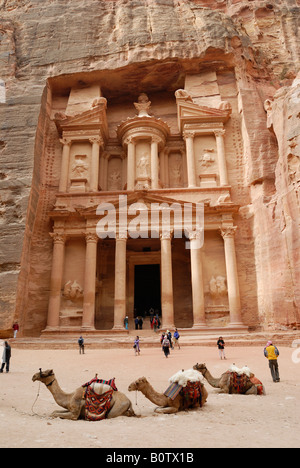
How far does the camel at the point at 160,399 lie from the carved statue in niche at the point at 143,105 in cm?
2450

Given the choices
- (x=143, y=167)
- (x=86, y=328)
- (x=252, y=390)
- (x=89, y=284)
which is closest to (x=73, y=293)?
(x=89, y=284)

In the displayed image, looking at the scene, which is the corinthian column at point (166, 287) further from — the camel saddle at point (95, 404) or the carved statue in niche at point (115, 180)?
the camel saddle at point (95, 404)

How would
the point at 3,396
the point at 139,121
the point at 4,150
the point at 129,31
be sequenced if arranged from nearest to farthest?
the point at 3,396
the point at 4,150
the point at 139,121
the point at 129,31

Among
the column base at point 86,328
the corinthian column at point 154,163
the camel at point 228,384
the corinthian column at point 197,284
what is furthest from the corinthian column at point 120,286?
the camel at point 228,384

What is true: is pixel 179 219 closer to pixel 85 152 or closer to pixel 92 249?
pixel 92 249

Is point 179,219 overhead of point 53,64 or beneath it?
beneath

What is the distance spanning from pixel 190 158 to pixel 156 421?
22.4 metres

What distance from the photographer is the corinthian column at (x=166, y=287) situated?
21312 mm

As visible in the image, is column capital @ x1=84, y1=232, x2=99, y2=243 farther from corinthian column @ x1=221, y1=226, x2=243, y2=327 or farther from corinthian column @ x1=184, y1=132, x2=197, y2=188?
corinthian column @ x1=221, y1=226, x2=243, y2=327

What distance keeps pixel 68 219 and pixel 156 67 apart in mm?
14153

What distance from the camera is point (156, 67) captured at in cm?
2784

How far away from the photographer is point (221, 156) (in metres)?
25.6

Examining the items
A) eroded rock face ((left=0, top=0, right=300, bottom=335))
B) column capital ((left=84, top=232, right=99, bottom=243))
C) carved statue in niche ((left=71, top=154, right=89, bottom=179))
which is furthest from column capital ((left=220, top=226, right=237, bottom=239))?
carved statue in niche ((left=71, top=154, right=89, bottom=179))
